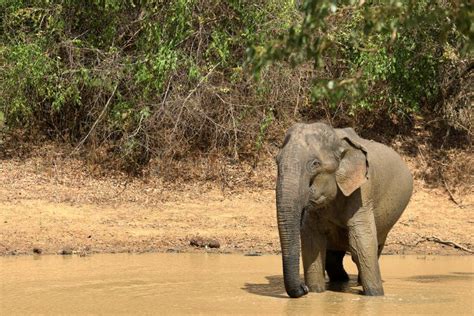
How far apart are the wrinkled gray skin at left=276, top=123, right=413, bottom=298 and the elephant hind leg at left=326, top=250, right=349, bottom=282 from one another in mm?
495

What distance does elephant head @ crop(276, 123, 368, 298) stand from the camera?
34.9 feet

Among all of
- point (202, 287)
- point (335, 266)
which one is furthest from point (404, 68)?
point (202, 287)

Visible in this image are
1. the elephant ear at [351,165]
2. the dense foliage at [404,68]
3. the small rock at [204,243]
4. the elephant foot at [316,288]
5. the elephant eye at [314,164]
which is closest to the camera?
the elephant eye at [314,164]

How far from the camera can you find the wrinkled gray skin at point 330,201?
10.7 m

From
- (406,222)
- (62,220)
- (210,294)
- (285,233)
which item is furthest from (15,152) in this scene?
(285,233)

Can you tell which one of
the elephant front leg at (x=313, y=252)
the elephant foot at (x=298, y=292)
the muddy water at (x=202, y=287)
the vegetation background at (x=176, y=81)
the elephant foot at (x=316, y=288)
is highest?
the vegetation background at (x=176, y=81)

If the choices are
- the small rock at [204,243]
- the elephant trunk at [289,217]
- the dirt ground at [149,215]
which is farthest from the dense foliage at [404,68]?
the elephant trunk at [289,217]

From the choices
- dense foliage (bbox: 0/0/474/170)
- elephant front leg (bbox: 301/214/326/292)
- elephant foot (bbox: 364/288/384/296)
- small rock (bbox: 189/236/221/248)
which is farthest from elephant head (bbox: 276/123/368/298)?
dense foliage (bbox: 0/0/474/170)

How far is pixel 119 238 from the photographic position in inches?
639

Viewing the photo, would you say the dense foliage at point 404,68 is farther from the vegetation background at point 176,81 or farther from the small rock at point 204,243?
the small rock at point 204,243

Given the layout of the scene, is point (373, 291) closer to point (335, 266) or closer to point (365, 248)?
point (365, 248)

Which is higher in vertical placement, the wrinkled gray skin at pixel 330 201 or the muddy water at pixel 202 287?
the wrinkled gray skin at pixel 330 201

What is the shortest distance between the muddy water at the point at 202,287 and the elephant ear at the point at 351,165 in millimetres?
1240

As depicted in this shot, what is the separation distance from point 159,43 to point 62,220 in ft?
12.9
